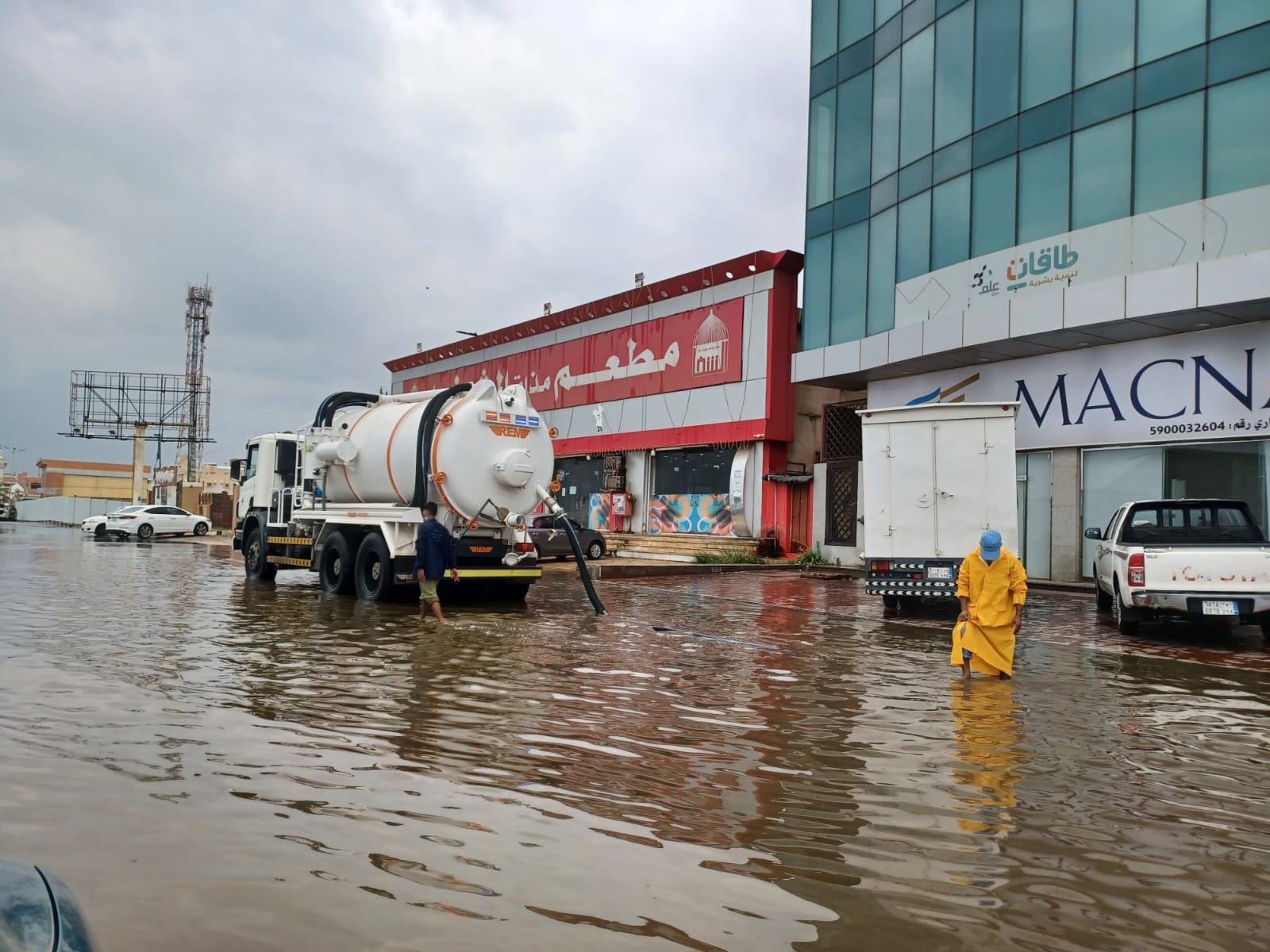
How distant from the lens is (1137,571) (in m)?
11.9

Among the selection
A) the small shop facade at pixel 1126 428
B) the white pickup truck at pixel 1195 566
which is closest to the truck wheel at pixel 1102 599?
the white pickup truck at pixel 1195 566

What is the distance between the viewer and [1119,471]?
1941 centimetres

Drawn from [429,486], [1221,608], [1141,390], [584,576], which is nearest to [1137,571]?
[1221,608]

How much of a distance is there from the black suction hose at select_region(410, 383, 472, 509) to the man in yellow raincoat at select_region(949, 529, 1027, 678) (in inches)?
330

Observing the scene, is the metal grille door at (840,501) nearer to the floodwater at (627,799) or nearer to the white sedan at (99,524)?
the floodwater at (627,799)

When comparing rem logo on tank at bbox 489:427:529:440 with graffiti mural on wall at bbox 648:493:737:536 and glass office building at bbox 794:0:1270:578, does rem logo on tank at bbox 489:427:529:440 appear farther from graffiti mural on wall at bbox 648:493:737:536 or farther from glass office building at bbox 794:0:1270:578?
graffiti mural on wall at bbox 648:493:737:536

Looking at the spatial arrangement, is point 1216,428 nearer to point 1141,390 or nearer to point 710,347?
point 1141,390

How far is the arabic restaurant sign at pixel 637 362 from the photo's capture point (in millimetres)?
31172

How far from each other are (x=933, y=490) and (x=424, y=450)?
25.6ft

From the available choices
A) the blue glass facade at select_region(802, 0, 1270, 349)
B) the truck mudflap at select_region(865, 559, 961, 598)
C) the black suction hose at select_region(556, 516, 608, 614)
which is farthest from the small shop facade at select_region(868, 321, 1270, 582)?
the black suction hose at select_region(556, 516, 608, 614)

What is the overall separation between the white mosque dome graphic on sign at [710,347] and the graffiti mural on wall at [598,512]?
21.9 ft

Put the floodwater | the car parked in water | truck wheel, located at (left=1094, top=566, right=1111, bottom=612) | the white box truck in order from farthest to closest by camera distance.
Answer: the car parked in water → truck wheel, located at (left=1094, top=566, right=1111, bottom=612) → the white box truck → the floodwater

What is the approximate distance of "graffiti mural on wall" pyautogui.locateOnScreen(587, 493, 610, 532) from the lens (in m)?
35.8

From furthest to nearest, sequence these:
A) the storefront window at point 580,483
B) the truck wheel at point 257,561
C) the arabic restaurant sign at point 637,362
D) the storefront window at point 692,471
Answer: the storefront window at point 580,483
the arabic restaurant sign at point 637,362
the storefront window at point 692,471
the truck wheel at point 257,561
